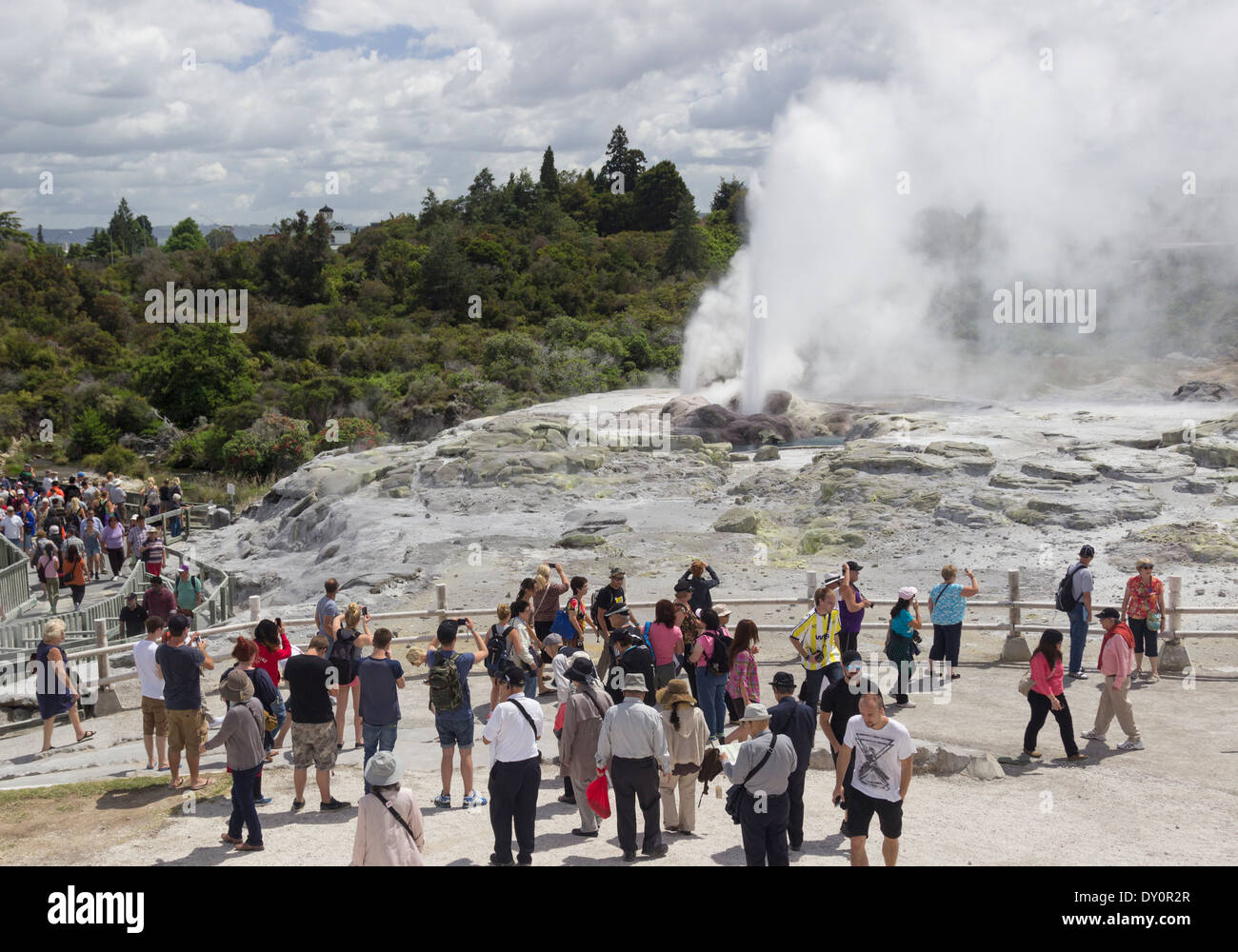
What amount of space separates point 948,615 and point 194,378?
36.9 m

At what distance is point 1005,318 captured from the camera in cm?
5391

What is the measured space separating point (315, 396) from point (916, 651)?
34197 millimetres

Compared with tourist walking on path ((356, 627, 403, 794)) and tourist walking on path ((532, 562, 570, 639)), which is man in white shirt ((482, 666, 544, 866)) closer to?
tourist walking on path ((356, 627, 403, 794))

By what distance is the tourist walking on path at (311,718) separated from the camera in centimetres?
808

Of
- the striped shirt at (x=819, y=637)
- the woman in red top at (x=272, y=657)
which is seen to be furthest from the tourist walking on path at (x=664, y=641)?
the woman in red top at (x=272, y=657)

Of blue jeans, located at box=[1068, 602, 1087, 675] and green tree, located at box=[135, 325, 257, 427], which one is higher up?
green tree, located at box=[135, 325, 257, 427]

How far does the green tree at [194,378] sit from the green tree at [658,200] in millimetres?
45166

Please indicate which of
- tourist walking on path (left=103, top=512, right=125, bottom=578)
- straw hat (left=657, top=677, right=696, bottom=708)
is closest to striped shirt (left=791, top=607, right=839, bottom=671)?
straw hat (left=657, top=677, right=696, bottom=708)

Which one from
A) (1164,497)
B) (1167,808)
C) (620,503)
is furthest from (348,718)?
(1164,497)

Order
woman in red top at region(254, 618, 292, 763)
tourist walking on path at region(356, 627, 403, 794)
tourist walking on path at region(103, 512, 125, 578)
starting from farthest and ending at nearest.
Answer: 1. tourist walking on path at region(103, 512, 125, 578)
2. woman in red top at region(254, 618, 292, 763)
3. tourist walking on path at region(356, 627, 403, 794)

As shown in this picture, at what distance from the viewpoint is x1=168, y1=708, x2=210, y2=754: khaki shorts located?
8672mm

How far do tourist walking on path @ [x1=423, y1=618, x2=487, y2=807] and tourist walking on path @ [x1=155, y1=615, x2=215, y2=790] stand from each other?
1835mm

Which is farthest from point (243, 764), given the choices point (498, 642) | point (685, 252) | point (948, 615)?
point (685, 252)

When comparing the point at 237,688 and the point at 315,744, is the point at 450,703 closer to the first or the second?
the point at 315,744
